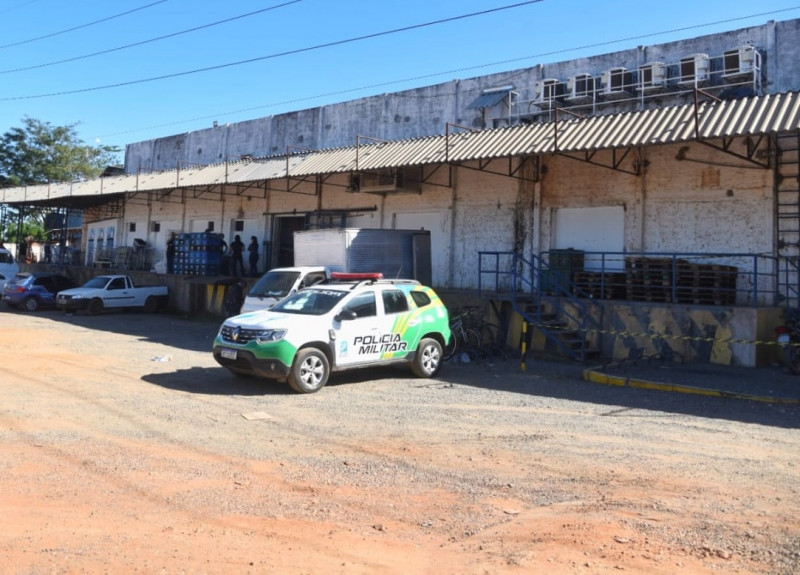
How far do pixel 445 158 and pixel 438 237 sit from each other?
4.52 meters

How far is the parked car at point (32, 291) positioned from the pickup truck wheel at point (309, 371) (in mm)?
20181

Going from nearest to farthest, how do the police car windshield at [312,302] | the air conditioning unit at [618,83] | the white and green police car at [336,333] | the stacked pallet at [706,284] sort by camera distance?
the white and green police car at [336,333]
the police car windshield at [312,302]
the stacked pallet at [706,284]
the air conditioning unit at [618,83]

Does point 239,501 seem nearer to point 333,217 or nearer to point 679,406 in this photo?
point 679,406

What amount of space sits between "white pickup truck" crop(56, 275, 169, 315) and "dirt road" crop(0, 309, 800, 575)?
553 inches

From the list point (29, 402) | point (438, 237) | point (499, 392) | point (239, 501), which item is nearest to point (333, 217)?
point (438, 237)

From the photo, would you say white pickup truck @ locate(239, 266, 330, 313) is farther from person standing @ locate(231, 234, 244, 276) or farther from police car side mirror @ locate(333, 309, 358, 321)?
person standing @ locate(231, 234, 244, 276)

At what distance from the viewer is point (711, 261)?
16.3 metres

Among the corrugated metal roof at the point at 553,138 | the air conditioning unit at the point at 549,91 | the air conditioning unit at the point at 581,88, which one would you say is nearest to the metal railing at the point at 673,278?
the corrugated metal roof at the point at 553,138

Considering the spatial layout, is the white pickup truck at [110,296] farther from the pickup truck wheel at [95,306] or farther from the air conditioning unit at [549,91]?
the air conditioning unit at [549,91]

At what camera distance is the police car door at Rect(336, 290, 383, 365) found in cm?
1121

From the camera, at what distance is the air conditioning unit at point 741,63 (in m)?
21.8

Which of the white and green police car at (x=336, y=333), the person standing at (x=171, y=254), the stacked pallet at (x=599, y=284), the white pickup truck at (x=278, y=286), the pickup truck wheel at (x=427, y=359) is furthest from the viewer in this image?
the person standing at (x=171, y=254)

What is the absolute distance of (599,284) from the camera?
1638cm

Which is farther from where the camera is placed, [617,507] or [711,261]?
[711,261]
